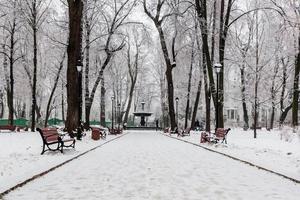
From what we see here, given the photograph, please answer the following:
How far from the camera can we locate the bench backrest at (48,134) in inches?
648

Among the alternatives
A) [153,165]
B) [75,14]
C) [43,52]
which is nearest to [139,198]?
[153,165]

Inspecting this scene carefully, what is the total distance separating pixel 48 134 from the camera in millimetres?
17484

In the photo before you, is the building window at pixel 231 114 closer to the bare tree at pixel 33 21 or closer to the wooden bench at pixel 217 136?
the bare tree at pixel 33 21

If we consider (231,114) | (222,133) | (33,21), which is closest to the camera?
(222,133)

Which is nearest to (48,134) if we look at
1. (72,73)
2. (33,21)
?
(72,73)

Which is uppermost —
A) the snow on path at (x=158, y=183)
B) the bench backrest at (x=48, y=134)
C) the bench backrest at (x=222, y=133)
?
the bench backrest at (x=48, y=134)

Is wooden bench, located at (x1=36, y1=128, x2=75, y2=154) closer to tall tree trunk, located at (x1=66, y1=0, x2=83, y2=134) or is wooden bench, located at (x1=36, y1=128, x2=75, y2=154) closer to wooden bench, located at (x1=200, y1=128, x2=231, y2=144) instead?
tall tree trunk, located at (x1=66, y1=0, x2=83, y2=134)

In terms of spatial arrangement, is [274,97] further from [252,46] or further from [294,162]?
[294,162]

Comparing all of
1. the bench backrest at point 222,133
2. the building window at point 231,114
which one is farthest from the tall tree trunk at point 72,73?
the building window at point 231,114

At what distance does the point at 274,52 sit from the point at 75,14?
29.6m

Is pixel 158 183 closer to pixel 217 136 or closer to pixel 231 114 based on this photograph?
pixel 217 136

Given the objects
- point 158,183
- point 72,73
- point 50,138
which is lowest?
point 158,183

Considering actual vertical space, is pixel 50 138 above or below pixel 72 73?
below

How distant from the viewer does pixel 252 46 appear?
5344cm
